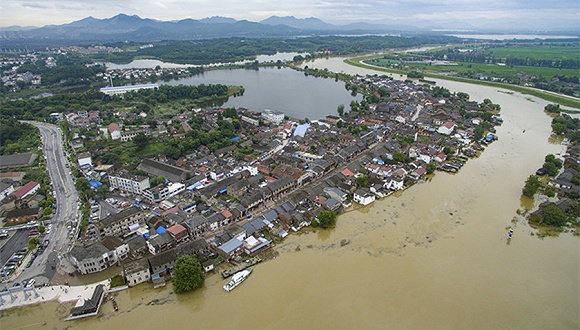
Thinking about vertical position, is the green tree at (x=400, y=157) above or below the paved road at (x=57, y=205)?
above

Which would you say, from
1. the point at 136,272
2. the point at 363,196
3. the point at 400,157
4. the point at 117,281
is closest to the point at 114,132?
the point at 117,281

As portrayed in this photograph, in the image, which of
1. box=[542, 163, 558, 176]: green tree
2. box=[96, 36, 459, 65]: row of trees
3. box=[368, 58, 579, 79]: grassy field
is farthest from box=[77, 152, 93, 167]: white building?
box=[368, 58, 579, 79]: grassy field

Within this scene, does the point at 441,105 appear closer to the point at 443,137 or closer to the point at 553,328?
the point at 443,137

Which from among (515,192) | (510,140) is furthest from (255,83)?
(515,192)

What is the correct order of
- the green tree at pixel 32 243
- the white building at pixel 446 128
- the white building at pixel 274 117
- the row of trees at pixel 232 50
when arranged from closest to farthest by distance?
the green tree at pixel 32 243 → the white building at pixel 446 128 → the white building at pixel 274 117 → the row of trees at pixel 232 50

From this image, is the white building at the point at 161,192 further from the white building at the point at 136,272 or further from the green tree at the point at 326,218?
the green tree at the point at 326,218

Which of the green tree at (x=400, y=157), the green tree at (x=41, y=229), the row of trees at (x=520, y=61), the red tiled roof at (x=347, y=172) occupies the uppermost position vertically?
the row of trees at (x=520, y=61)

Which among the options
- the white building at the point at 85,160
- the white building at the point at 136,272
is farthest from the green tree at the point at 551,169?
the white building at the point at 85,160
